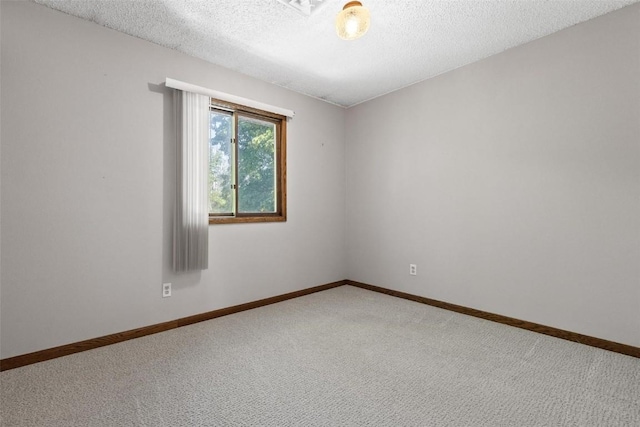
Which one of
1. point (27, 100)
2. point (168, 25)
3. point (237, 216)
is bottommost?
point (237, 216)

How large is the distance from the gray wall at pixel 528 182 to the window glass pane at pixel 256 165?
1.39 metres

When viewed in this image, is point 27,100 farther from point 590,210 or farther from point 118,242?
point 590,210

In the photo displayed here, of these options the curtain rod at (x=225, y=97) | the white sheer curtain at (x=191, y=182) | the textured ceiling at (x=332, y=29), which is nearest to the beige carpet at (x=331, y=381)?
the white sheer curtain at (x=191, y=182)

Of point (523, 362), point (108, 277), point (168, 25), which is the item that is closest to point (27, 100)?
point (168, 25)

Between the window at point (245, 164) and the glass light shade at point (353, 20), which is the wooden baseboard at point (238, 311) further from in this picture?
the glass light shade at point (353, 20)

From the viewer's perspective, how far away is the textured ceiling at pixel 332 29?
210 centimetres

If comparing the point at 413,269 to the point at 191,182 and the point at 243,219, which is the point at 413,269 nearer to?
the point at 243,219

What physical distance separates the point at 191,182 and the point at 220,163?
0.48 meters

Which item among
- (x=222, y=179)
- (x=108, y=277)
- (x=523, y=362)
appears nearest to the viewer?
(x=523, y=362)

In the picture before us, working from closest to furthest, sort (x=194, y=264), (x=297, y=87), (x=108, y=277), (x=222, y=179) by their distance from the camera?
(x=108, y=277)
(x=194, y=264)
(x=222, y=179)
(x=297, y=87)

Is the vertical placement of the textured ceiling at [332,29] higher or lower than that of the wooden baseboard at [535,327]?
higher

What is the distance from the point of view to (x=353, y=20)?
187 cm

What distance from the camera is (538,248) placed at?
2520mm

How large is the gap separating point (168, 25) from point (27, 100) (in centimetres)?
111
